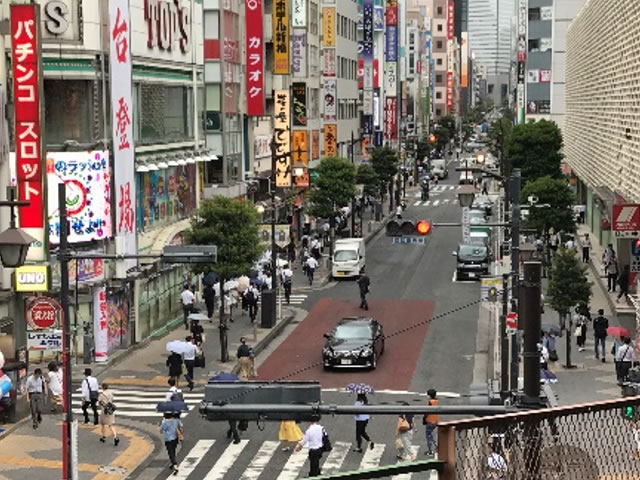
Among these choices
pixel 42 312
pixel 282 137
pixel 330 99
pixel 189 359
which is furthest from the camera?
pixel 330 99

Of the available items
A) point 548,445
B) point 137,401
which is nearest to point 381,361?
point 137,401

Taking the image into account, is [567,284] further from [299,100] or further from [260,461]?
[299,100]

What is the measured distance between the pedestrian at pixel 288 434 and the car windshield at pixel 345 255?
29.9 meters

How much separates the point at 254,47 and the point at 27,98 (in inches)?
1203

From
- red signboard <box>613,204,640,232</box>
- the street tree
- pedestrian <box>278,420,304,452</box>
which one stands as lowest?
pedestrian <box>278,420,304,452</box>

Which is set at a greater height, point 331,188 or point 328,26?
point 328,26

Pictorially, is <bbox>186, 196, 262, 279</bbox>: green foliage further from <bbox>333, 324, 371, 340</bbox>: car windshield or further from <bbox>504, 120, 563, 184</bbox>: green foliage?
<bbox>504, 120, 563, 184</bbox>: green foliage

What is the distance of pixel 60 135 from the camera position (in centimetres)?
3700

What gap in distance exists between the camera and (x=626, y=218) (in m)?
40.0

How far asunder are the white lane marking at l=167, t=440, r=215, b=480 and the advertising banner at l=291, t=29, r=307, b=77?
48892 millimetres

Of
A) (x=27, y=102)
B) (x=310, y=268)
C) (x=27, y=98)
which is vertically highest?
(x=27, y=98)

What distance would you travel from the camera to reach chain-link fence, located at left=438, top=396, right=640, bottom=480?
790 centimetres

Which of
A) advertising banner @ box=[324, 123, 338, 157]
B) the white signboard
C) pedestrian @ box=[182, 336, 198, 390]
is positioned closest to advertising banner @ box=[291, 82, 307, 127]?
advertising banner @ box=[324, 123, 338, 157]

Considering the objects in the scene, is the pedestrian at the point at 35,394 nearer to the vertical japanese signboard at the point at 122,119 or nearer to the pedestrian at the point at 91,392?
the pedestrian at the point at 91,392
